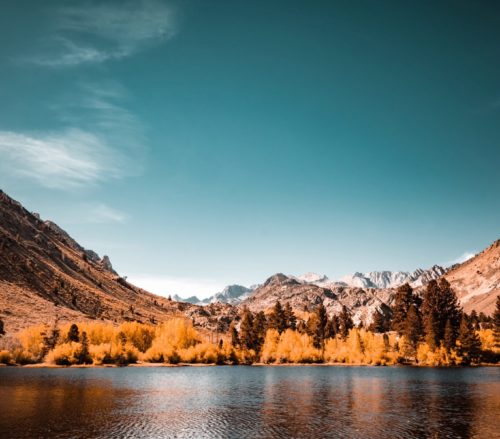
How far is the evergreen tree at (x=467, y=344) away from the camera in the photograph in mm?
138500

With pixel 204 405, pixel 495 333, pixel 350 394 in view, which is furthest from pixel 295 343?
pixel 204 405

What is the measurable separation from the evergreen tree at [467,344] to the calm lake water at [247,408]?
155 ft

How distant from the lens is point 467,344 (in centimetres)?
13838

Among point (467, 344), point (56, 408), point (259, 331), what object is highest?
point (259, 331)

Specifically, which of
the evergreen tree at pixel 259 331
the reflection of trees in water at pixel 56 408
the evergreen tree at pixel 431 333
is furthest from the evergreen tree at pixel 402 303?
the reflection of trees in water at pixel 56 408

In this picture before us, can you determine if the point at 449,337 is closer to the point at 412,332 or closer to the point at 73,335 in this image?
the point at 412,332

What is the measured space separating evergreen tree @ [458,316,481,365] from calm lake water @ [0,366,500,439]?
47.4 meters

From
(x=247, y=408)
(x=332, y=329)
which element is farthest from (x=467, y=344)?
(x=247, y=408)

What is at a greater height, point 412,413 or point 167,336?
point 167,336

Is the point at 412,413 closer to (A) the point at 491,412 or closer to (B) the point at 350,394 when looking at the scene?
(A) the point at 491,412

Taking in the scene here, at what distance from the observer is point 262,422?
167 ft

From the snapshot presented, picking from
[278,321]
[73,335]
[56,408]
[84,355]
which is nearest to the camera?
[56,408]

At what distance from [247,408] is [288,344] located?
104 metres

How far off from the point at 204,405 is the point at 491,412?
38.2 m
